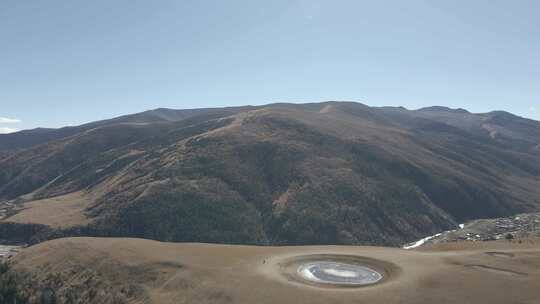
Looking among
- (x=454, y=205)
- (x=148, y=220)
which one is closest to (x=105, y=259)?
(x=148, y=220)

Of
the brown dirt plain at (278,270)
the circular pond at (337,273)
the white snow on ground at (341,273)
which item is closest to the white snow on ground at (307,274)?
the circular pond at (337,273)

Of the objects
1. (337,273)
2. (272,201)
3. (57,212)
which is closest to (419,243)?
(272,201)

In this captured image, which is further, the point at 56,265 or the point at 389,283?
the point at 56,265

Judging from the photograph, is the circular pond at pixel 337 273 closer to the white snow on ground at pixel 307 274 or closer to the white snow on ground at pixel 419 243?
the white snow on ground at pixel 307 274

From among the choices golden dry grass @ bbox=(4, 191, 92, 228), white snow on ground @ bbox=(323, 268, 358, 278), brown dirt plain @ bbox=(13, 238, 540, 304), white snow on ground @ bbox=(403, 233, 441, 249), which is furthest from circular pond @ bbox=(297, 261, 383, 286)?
golden dry grass @ bbox=(4, 191, 92, 228)

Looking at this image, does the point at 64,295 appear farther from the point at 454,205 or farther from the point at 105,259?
the point at 454,205
